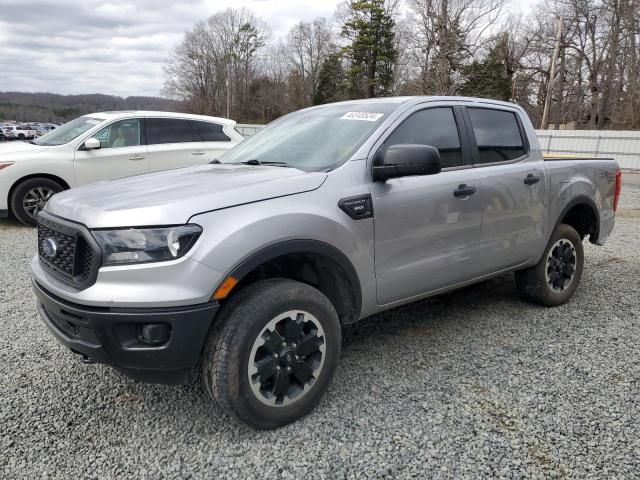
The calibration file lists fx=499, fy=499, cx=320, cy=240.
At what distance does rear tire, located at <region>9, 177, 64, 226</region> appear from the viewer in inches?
299

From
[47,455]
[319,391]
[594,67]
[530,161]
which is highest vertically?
[594,67]

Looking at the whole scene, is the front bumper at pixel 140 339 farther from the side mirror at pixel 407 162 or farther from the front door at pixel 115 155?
the front door at pixel 115 155

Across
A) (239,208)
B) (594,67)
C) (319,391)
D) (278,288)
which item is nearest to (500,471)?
(319,391)

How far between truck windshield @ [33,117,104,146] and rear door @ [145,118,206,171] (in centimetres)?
87

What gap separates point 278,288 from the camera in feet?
8.29

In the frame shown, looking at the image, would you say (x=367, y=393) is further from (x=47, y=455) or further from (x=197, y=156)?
(x=197, y=156)

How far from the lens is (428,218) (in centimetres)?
319

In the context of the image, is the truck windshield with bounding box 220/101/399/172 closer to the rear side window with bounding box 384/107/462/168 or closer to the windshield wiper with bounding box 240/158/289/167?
the windshield wiper with bounding box 240/158/289/167

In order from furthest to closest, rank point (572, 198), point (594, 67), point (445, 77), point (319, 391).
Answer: point (594, 67), point (445, 77), point (572, 198), point (319, 391)

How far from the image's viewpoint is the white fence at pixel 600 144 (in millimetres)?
21188

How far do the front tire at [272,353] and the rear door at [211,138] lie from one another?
6.68 metres

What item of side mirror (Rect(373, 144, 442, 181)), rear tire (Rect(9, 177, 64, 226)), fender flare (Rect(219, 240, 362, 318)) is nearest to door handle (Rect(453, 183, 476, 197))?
side mirror (Rect(373, 144, 442, 181))

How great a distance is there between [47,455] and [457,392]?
221 cm

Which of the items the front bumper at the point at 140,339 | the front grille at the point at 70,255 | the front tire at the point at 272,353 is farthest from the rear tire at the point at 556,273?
the front grille at the point at 70,255
